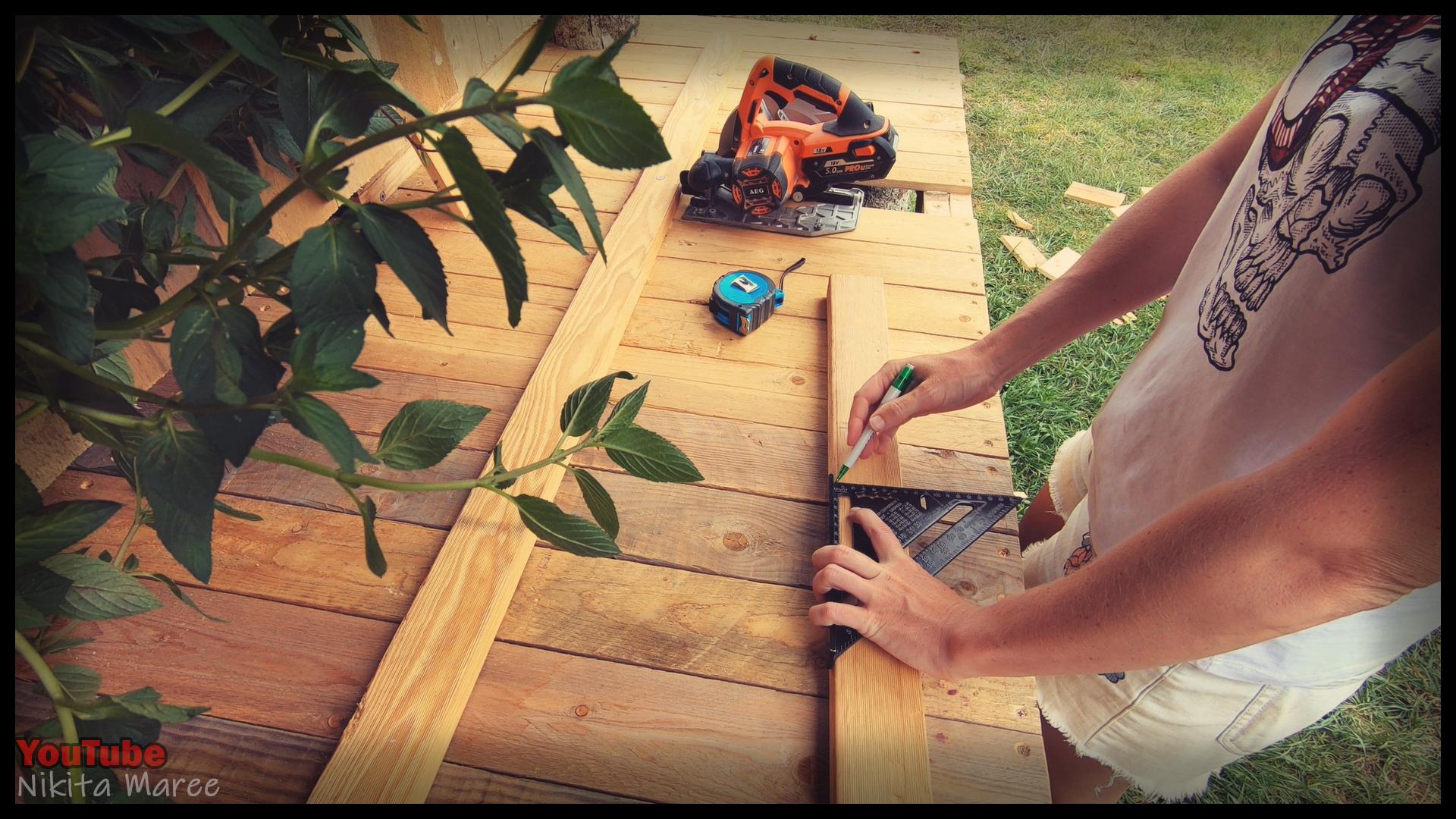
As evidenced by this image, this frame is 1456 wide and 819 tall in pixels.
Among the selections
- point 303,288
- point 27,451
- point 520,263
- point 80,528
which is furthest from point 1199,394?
point 27,451

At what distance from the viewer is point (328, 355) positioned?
0.47m

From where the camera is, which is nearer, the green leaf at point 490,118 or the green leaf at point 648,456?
the green leaf at point 490,118

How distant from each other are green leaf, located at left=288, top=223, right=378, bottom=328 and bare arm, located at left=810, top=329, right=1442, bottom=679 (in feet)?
2.18

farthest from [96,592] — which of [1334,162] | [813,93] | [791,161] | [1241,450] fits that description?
[813,93]

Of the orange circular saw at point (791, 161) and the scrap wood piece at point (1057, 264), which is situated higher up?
the orange circular saw at point (791, 161)

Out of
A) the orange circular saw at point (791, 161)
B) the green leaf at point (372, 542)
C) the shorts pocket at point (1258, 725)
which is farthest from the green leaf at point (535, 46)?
the orange circular saw at point (791, 161)

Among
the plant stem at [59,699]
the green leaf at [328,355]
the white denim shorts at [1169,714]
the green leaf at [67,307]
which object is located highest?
the green leaf at [67,307]

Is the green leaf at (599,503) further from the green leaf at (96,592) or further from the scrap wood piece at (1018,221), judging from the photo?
the scrap wood piece at (1018,221)

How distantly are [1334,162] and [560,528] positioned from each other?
91 cm

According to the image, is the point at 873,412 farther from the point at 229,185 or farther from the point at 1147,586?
the point at 229,185

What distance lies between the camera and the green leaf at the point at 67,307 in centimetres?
44

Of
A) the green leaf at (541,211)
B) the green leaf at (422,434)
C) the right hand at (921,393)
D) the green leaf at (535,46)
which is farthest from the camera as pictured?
the right hand at (921,393)

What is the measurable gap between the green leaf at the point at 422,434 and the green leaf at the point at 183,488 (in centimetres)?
15

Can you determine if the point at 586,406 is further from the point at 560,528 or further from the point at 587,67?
the point at 587,67
